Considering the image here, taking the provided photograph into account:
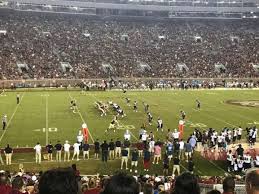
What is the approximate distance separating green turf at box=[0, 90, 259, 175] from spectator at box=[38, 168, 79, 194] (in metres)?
17.3

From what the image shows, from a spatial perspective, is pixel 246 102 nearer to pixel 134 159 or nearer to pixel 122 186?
pixel 134 159

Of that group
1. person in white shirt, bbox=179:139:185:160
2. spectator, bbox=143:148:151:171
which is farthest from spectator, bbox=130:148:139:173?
person in white shirt, bbox=179:139:185:160

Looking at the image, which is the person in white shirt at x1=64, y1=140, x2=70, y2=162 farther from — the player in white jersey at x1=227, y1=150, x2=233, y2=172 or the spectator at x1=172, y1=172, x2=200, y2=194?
the spectator at x1=172, y1=172, x2=200, y2=194

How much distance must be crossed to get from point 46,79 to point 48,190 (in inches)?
2472

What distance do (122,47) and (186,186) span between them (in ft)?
261

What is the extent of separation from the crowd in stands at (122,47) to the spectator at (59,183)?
62247mm

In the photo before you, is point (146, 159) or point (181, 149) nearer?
point (146, 159)

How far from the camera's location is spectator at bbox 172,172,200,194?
4.46 meters

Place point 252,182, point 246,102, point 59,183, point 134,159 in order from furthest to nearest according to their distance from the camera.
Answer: point 246,102
point 134,159
point 252,182
point 59,183

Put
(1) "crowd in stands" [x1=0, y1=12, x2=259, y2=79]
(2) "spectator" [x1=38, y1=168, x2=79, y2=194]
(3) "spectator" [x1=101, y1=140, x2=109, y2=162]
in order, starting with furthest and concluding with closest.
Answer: (1) "crowd in stands" [x1=0, y1=12, x2=259, y2=79] < (3) "spectator" [x1=101, y1=140, x2=109, y2=162] < (2) "spectator" [x1=38, y1=168, x2=79, y2=194]

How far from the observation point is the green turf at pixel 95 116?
28.7 meters

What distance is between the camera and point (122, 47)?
83.4 metres

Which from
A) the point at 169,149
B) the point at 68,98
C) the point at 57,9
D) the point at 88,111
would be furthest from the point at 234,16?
the point at 169,149

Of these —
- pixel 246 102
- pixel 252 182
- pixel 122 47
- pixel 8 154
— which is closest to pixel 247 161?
pixel 8 154
